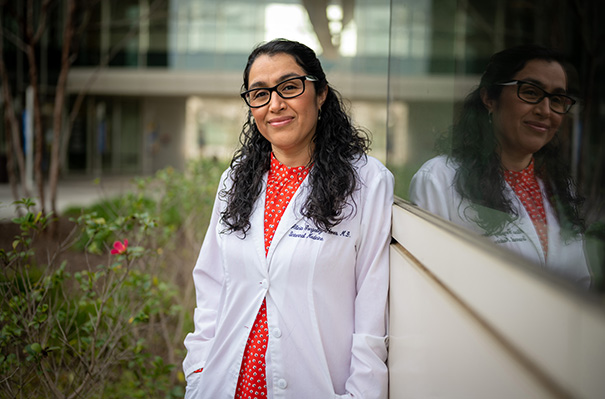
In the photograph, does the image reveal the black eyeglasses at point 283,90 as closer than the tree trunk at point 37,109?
Yes

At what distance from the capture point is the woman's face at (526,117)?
0.75m

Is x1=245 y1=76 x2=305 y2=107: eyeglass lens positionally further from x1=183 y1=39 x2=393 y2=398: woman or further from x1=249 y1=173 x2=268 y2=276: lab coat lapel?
x1=249 y1=173 x2=268 y2=276: lab coat lapel

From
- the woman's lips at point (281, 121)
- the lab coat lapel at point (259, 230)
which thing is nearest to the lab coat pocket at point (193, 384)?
the lab coat lapel at point (259, 230)

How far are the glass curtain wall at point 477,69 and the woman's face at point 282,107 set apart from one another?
1.28 ft

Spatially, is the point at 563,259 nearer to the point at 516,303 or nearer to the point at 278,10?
the point at 516,303

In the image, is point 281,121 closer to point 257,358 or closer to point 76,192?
point 257,358

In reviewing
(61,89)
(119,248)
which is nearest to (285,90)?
(119,248)

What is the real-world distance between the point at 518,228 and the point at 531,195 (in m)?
0.06

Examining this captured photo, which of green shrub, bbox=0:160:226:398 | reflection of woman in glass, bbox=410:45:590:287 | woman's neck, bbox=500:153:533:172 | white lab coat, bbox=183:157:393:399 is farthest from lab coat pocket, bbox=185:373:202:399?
woman's neck, bbox=500:153:533:172

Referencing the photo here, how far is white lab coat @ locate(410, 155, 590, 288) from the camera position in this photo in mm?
630

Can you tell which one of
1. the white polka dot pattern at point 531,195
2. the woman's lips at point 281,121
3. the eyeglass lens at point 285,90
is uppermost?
the eyeglass lens at point 285,90

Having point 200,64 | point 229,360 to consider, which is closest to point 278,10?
point 200,64

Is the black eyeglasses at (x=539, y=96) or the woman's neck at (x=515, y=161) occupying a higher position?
the black eyeglasses at (x=539, y=96)

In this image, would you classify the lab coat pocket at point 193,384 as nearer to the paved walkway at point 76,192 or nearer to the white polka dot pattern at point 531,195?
the white polka dot pattern at point 531,195
